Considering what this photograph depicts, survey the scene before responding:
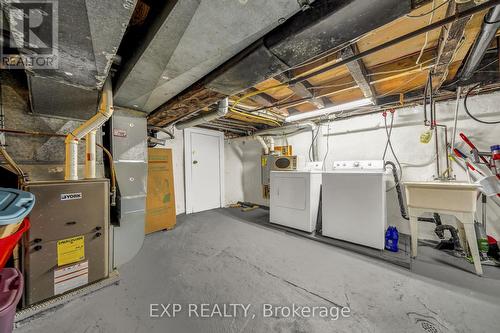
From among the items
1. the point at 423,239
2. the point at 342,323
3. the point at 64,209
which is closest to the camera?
the point at 342,323

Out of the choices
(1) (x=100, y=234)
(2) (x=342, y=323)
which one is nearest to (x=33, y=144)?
(1) (x=100, y=234)

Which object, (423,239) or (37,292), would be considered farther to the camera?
(423,239)

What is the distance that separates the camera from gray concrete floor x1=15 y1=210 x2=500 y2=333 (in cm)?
113

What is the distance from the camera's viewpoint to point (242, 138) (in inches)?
169

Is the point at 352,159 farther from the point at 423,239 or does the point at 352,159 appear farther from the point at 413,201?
the point at 423,239

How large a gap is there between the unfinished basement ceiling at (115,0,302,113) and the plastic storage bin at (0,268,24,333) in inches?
49.6

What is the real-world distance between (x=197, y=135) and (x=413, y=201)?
12.8ft

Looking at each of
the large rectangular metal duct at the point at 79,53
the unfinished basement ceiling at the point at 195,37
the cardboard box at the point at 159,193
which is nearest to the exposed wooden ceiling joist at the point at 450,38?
the unfinished basement ceiling at the point at 195,37

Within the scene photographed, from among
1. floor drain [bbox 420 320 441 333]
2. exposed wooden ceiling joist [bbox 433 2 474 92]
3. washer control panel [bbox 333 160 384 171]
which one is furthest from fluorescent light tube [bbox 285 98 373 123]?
floor drain [bbox 420 320 441 333]

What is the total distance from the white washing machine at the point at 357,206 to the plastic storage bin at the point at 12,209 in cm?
277

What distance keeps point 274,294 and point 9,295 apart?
1.50m

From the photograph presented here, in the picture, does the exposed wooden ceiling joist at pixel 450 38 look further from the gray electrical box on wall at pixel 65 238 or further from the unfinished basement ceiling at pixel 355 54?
the gray electrical box on wall at pixel 65 238

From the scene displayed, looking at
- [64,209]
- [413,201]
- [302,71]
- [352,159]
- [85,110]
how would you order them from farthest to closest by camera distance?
1. [352,159]
2. [413,201]
3. [302,71]
4. [85,110]
5. [64,209]

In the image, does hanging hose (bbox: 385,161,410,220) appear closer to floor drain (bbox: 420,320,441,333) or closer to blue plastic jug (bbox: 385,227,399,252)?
blue plastic jug (bbox: 385,227,399,252)
